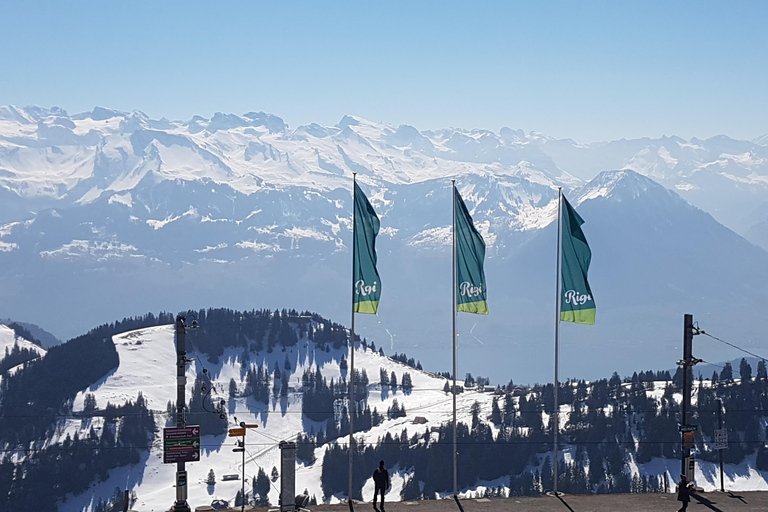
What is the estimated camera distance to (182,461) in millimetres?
52031

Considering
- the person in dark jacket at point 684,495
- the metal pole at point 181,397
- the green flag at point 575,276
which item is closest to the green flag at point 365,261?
the green flag at point 575,276

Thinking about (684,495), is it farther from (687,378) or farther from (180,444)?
(180,444)

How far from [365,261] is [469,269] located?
6.44 m

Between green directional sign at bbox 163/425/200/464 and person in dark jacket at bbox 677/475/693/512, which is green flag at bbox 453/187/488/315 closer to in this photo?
person in dark jacket at bbox 677/475/693/512

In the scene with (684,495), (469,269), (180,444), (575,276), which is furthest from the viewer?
(575,276)

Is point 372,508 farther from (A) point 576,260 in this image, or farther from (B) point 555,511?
(A) point 576,260

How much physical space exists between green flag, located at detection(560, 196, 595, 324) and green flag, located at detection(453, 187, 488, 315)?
5.26 m

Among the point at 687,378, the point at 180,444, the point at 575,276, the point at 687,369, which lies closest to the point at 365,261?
the point at 575,276

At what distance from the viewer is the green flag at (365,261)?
59.2 m

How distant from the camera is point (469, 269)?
60.0 meters

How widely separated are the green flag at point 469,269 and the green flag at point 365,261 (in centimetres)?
509

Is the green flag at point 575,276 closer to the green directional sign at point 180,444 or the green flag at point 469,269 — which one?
the green flag at point 469,269

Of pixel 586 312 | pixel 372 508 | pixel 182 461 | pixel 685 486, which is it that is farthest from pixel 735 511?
pixel 182 461

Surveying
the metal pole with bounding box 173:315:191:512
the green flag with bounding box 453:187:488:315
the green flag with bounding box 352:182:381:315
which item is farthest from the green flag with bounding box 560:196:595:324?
the metal pole with bounding box 173:315:191:512
